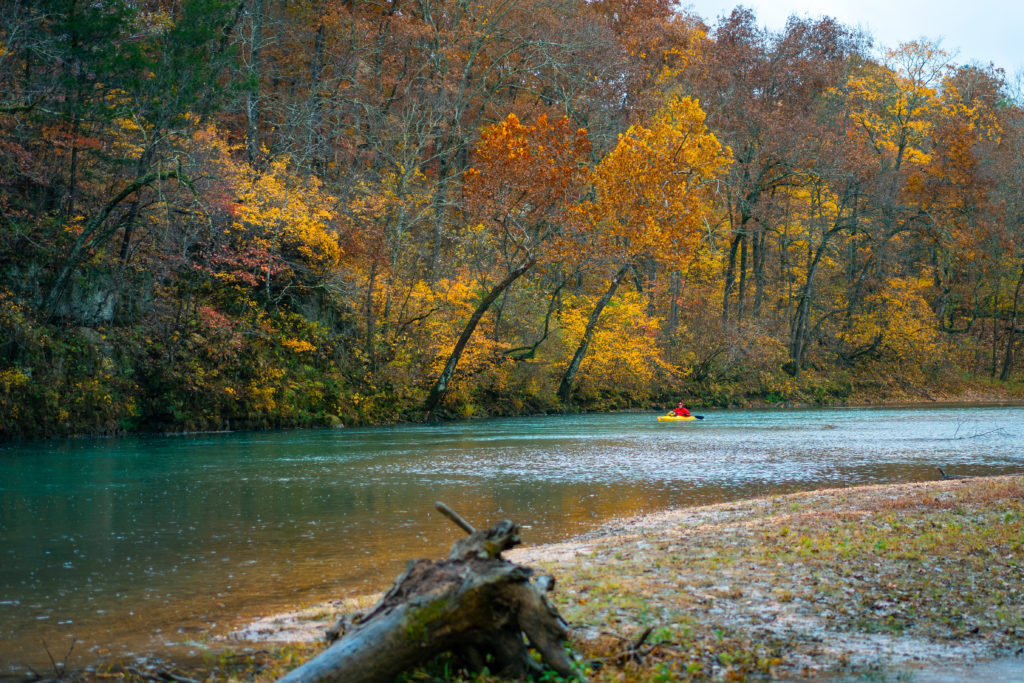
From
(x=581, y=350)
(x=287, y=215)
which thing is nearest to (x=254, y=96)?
(x=287, y=215)

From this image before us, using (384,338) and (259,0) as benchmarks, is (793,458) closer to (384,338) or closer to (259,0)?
(384,338)

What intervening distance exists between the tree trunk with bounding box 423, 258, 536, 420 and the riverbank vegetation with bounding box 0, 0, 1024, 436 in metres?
0.20

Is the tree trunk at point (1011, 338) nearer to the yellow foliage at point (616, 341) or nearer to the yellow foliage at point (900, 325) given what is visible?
the yellow foliage at point (900, 325)

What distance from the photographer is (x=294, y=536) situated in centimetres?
1238

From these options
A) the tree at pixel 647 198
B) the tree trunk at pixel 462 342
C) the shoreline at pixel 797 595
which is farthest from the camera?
the tree at pixel 647 198

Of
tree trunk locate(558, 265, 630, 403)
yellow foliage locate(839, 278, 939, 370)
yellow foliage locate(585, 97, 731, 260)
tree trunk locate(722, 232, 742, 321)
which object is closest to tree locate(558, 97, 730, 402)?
yellow foliage locate(585, 97, 731, 260)

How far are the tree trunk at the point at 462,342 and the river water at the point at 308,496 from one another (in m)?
3.58

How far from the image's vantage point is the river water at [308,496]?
8781 mm

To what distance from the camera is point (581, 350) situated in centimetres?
4069

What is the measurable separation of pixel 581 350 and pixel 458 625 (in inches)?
1384

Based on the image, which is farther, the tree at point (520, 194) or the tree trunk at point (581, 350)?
the tree trunk at point (581, 350)

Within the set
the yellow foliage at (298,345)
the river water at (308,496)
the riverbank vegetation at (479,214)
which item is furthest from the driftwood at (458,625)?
the yellow foliage at (298,345)

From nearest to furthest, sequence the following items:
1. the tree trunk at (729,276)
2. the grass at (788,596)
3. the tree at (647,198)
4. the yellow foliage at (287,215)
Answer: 1. the grass at (788,596)
2. the yellow foliage at (287,215)
3. the tree at (647,198)
4. the tree trunk at (729,276)

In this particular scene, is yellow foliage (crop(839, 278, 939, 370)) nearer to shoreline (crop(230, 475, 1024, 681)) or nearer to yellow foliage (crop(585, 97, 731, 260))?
yellow foliage (crop(585, 97, 731, 260))
